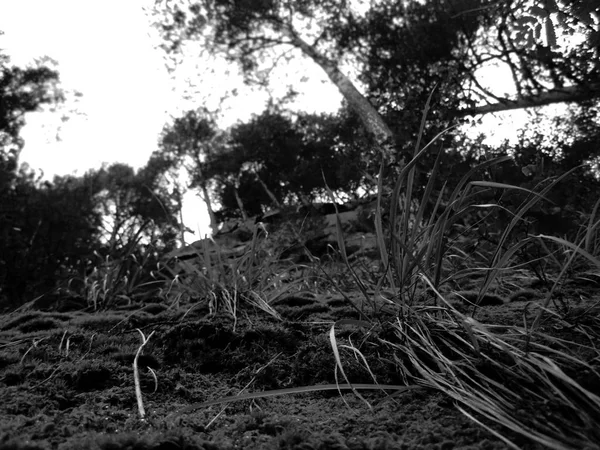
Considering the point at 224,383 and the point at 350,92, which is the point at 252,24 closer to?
the point at 350,92

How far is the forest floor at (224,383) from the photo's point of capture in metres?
0.83

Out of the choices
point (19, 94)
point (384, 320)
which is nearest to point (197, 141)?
point (19, 94)

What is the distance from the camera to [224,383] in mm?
1271

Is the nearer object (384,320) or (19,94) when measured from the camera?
(384,320)

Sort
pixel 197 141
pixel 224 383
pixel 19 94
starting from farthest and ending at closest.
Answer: pixel 197 141 < pixel 19 94 < pixel 224 383

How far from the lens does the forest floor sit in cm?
83

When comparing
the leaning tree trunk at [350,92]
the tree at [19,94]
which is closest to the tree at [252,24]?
the leaning tree trunk at [350,92]

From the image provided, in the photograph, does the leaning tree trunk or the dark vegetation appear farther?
the leaning tree trunk

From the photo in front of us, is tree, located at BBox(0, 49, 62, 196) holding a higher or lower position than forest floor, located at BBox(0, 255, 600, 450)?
higher

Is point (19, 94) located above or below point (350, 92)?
above

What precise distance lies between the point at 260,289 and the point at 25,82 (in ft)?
36.5

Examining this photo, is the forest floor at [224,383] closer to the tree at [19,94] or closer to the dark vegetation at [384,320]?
the dark vegetation at [384,320]

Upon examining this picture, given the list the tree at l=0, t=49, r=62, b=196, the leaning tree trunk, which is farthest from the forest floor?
the tree at l=0, t=49, r=62, b=196

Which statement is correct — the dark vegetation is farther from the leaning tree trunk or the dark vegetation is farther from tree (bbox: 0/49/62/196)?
tree (bbox: 0/49/62/196)
